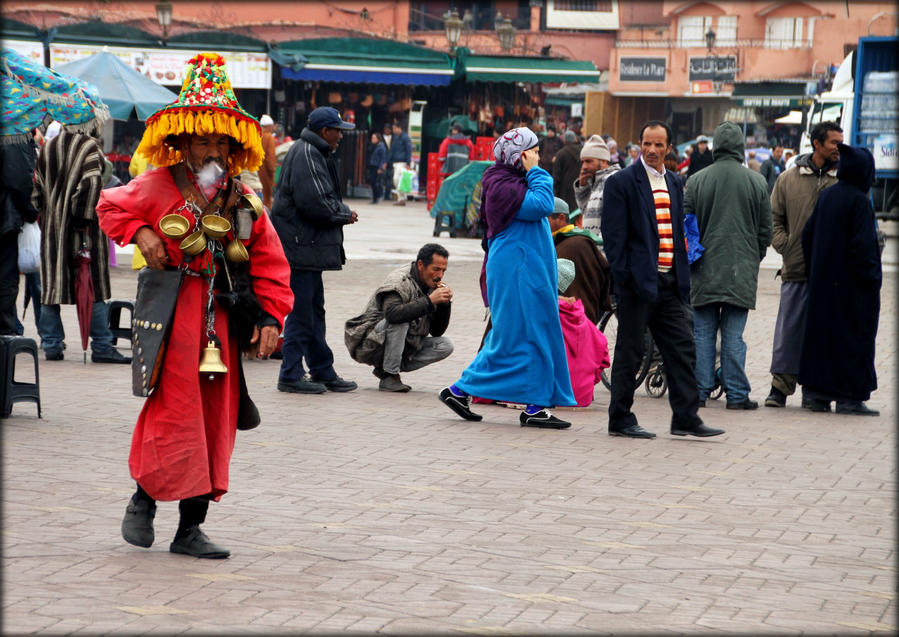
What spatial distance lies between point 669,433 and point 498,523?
2.87m

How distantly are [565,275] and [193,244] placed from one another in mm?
4681

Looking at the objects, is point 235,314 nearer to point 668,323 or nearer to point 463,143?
point 668,323

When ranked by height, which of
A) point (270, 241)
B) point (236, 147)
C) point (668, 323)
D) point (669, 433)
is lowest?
point (669, 433)

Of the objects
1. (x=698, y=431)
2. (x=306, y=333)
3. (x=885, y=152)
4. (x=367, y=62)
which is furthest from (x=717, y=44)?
(x=698, y=431)

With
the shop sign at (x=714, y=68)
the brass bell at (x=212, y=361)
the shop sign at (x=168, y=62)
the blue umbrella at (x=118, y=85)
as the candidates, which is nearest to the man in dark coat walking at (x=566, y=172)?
the blue umbrella at (x=118, y=85)

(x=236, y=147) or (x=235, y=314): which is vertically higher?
(x=236, y=147)

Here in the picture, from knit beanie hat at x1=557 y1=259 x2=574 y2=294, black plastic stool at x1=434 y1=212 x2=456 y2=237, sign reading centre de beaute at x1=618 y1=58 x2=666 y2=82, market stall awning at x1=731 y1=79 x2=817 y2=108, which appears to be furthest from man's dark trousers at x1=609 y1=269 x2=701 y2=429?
sign reading centre de beaute at x1=618 y1=58 x2=666 y2=82

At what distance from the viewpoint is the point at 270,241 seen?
5602mm

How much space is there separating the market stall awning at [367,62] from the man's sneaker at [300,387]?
2283 cm

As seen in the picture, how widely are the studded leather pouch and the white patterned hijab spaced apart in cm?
372

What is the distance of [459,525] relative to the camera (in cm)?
613

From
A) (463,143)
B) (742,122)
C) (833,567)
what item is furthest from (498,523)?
(742,122)

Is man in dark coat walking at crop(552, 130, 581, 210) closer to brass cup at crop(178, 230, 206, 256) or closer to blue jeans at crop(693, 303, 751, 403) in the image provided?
blue jeans at crop(693, 303, 751, 403)

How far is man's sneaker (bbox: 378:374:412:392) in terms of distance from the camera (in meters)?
10.1
